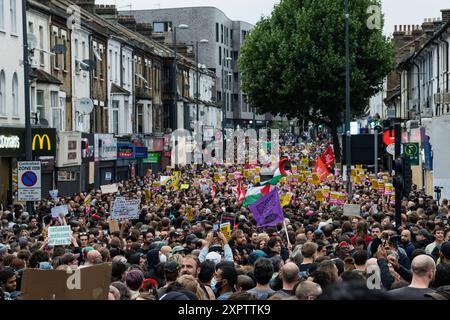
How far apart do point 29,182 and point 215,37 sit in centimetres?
8666

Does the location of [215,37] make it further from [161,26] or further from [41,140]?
[41,140]

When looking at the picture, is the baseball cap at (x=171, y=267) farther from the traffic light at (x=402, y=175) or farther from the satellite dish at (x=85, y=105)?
the satellite dish at (x=85, y=105)

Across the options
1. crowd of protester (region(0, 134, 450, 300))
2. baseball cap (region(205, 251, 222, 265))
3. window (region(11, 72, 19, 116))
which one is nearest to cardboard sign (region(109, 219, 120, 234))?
crowd of protester (region(0, 134, 450, 300))

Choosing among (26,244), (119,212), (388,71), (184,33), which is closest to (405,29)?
(388,71)

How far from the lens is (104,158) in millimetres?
49156

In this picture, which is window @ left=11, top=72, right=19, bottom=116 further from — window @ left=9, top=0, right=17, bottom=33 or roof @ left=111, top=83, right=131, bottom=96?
roof @ left=111, top=83, right=131, bottom=96

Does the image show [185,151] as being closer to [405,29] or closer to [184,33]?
[405,29]

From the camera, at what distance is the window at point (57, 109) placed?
4084 centimetres

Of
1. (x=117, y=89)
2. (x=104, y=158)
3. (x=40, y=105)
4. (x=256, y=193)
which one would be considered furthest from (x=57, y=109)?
(x=256, y=193)

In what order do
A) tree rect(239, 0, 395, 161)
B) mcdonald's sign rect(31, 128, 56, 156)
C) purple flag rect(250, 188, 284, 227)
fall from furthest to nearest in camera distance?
tree rect(239, 0, 395, 161)
mcdonald's sign rect(31, 128, 56, 156)
purple flag rect(250, 188, 284, 227)

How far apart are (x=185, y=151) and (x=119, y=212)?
4671cm

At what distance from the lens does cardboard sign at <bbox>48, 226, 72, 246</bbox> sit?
15289 mm

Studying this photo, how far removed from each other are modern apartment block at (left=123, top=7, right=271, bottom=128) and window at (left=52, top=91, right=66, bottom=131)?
2403 inches

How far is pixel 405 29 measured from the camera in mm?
79750
